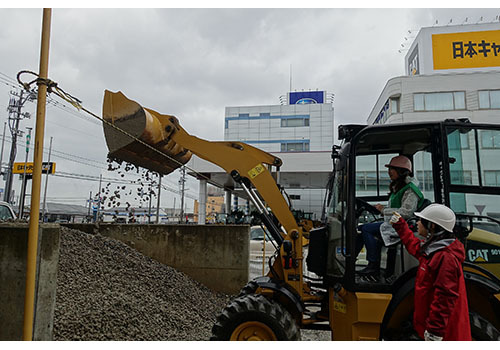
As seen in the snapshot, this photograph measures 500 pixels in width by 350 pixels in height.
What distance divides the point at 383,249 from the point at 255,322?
1.47m

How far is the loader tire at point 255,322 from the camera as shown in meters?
3.50

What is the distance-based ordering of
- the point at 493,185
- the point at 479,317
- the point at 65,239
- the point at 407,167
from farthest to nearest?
1. the point at 65,239
2. the point at 407,167
3. the point at 493,185
4. the point at 479,317

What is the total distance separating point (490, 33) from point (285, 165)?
22623 millimetres

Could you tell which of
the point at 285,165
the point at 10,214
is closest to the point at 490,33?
the point at 285,165

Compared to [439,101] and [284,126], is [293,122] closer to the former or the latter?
[284,126]

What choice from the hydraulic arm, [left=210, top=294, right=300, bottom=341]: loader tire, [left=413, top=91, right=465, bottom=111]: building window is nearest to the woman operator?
the hydraulic arm

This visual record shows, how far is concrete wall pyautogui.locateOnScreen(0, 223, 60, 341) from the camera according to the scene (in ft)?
9.05

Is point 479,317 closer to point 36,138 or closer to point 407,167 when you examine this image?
point 407,167

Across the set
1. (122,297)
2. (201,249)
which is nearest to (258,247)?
→ (201,249)

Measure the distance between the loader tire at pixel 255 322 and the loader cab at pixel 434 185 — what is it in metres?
0.67

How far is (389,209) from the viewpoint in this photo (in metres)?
3.55

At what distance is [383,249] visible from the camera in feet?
11.8

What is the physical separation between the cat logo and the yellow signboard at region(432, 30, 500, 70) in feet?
108

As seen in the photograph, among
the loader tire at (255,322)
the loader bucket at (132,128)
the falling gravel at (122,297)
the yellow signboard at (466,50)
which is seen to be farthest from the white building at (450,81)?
the loader tire at (255,322)
